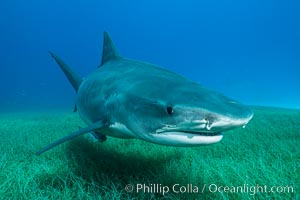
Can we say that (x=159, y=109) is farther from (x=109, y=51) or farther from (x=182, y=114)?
(x=109, y=51)

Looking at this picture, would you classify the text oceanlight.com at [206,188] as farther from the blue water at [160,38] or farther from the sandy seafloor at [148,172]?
the blue water at [160,38]

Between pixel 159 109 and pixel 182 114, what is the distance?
0.32m

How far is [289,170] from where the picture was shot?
3.14 metres

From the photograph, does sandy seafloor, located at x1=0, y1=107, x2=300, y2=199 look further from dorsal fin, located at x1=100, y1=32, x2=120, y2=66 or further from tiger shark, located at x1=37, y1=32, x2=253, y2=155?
dorsal fin, located at x1=100, y1=32, x2=120, y2=66

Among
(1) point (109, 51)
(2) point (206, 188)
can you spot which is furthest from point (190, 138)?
(1) point (109, 51)

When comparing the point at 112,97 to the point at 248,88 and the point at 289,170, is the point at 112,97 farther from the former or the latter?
the point at 248,88

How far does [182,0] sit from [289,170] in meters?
160

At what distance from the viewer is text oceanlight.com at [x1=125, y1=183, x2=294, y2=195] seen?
8.43ft

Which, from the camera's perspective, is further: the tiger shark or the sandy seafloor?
the sandy seafloor

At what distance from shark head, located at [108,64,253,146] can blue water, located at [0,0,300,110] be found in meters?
82.2

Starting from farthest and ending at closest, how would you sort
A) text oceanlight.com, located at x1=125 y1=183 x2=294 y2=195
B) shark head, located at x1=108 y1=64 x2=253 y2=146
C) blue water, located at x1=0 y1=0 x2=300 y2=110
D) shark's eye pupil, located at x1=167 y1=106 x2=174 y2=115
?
1. blue water, located at x1=0 y1=0 x2=300 y2=110
2. text oceanlight.com, located at x1=125 y1=183 x2=294 y2=195
3. shark's eye pupil, located at x1=167 y1=106 x2=174 y2=115
4. shark head, located at x1=108 y1=64 x2=253 y2=146

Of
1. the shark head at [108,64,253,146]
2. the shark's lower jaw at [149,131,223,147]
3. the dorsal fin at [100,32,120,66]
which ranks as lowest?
the shark's lower jaw at [149,131,223,147]

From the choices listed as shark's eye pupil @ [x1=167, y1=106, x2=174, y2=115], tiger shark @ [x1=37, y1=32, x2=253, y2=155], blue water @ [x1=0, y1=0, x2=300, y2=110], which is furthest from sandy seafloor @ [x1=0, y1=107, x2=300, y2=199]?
blue water @ [x1=0, y1=0, x2=300, y2=110]

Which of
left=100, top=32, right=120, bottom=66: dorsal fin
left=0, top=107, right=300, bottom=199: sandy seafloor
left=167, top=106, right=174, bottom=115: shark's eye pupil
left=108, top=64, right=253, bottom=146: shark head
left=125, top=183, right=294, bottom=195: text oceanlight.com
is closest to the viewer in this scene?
left=108, top=64, right=253, bottom=146: shark head
